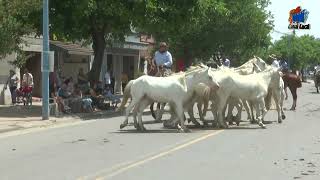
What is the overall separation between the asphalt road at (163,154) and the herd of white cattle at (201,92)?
0.52 metres

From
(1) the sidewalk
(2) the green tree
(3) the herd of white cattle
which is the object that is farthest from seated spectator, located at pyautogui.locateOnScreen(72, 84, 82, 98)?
(2) the green tree

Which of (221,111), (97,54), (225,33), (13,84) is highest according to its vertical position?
(225,33)

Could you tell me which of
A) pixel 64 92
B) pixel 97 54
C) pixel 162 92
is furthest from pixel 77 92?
pixel 162 92

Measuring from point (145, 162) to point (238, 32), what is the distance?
3647cm

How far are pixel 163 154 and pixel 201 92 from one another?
4728 millimetres

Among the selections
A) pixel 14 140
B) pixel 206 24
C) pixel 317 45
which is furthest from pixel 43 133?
pixel 317 45

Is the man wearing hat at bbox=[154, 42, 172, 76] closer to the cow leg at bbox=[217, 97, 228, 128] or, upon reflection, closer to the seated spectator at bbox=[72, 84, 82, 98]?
the cow leg at bbox=[217, 97, 228, 128]

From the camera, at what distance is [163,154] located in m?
12.7

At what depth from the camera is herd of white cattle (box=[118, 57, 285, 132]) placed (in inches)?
651

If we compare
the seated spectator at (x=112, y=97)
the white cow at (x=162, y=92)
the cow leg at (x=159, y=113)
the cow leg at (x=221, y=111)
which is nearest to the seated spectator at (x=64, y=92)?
the seated spectator at (x=112, y=97)

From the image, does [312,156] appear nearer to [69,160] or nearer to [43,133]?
[69,160]

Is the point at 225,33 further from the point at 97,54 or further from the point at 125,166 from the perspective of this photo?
the point at 125,166

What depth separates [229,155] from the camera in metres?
12.6

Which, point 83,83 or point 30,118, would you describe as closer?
point 30,118
